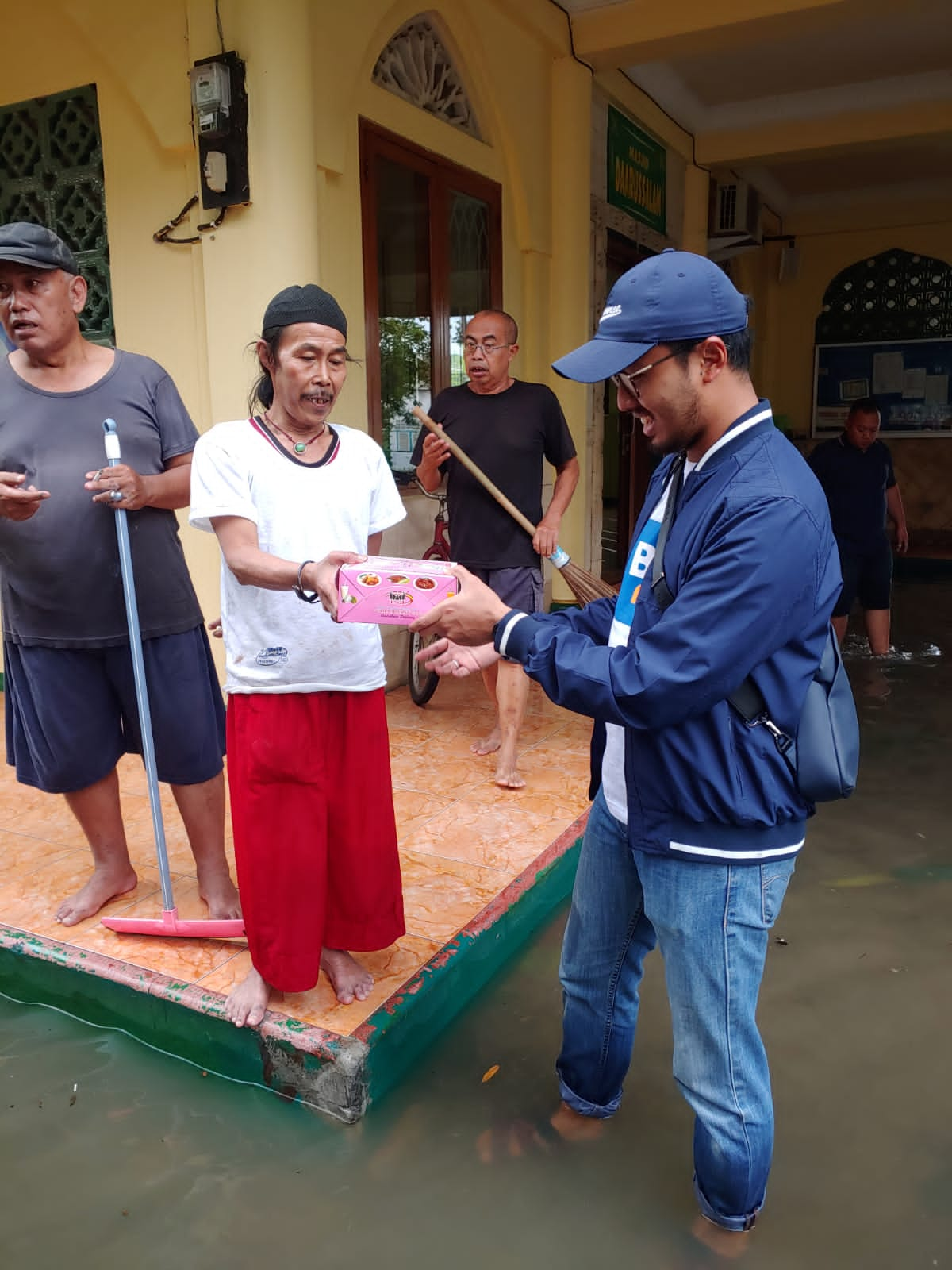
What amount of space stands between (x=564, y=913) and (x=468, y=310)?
12.6 feet

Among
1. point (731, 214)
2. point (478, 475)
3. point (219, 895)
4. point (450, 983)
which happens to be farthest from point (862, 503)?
point (219, 895)

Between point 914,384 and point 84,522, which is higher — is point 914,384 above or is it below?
above

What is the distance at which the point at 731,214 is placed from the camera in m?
9.24

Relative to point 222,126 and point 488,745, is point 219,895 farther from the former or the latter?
point 222,126

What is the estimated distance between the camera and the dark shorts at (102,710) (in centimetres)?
267

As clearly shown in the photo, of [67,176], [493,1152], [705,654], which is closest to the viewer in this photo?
[705,654]

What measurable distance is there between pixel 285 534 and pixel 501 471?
2098mm

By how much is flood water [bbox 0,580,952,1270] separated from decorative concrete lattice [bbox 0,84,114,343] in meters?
3.56

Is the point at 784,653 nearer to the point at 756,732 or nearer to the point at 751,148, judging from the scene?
the point at 756,732

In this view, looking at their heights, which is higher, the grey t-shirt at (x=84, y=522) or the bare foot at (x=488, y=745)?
the grey t-shirt at (x=84, y=522)

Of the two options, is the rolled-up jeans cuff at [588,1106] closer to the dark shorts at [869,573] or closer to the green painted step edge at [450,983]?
the green painted step edge at [450,983]

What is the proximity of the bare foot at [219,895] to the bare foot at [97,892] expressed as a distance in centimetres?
28

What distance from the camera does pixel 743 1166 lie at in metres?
1.73

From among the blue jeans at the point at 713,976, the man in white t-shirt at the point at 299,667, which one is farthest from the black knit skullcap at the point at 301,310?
the blue jeans at the point at 713,976
